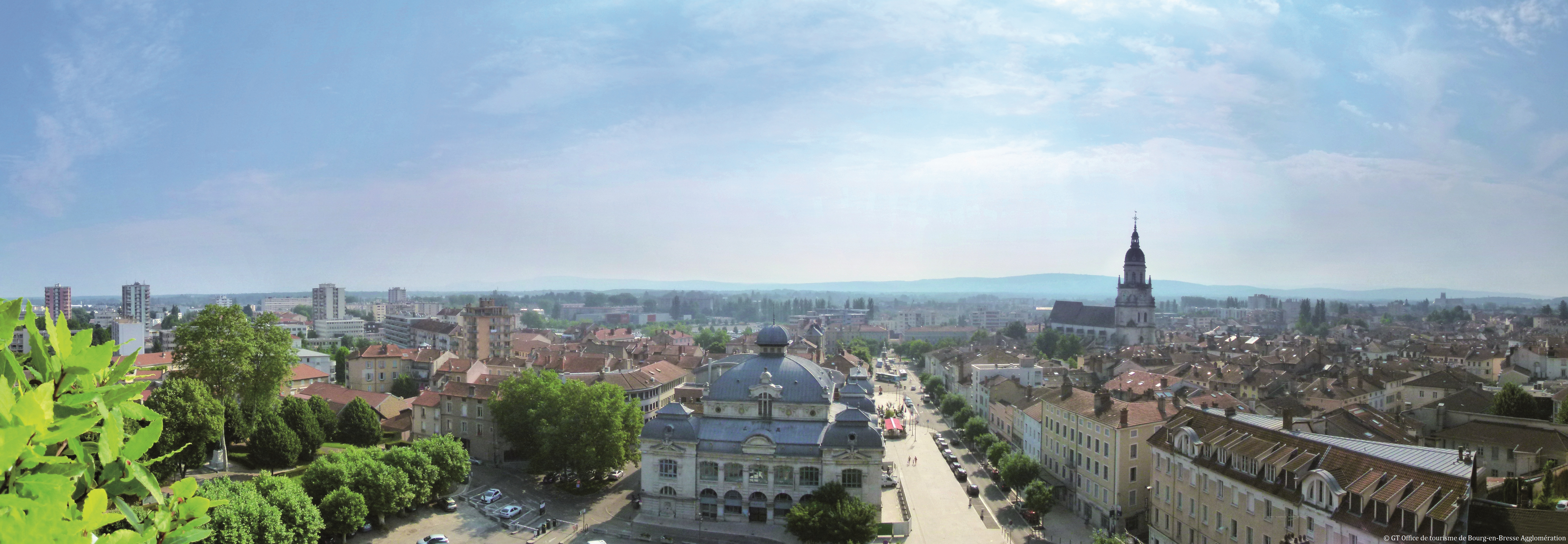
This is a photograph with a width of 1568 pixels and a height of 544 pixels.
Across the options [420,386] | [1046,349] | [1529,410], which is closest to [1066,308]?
[1046,349]

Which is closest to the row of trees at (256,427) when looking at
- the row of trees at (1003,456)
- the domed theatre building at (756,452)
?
the domed theatre building at (756,452)

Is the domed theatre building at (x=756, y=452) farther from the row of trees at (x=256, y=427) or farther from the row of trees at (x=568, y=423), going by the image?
the row of trees at (x=256, y=427)

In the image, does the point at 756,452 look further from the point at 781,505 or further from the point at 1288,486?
the point at 1288,486

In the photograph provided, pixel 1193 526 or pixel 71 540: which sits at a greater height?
pixel 71 540

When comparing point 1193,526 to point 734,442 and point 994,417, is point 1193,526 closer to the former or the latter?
point 734,442

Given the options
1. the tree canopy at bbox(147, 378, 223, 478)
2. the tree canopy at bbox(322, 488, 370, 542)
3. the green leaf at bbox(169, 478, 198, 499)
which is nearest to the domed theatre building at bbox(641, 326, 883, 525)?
the tree canopy at bbox(322, 488, 370, 542)

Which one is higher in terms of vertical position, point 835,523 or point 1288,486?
Answer: point 1288,486

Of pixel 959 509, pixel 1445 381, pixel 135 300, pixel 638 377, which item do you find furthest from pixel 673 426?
pixel 135 300

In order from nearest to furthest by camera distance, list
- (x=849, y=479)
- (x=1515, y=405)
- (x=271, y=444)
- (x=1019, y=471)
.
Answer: (x=849, y=479), (x=271, y=444), (x=1019, y=471), (x=1515, y=405)
